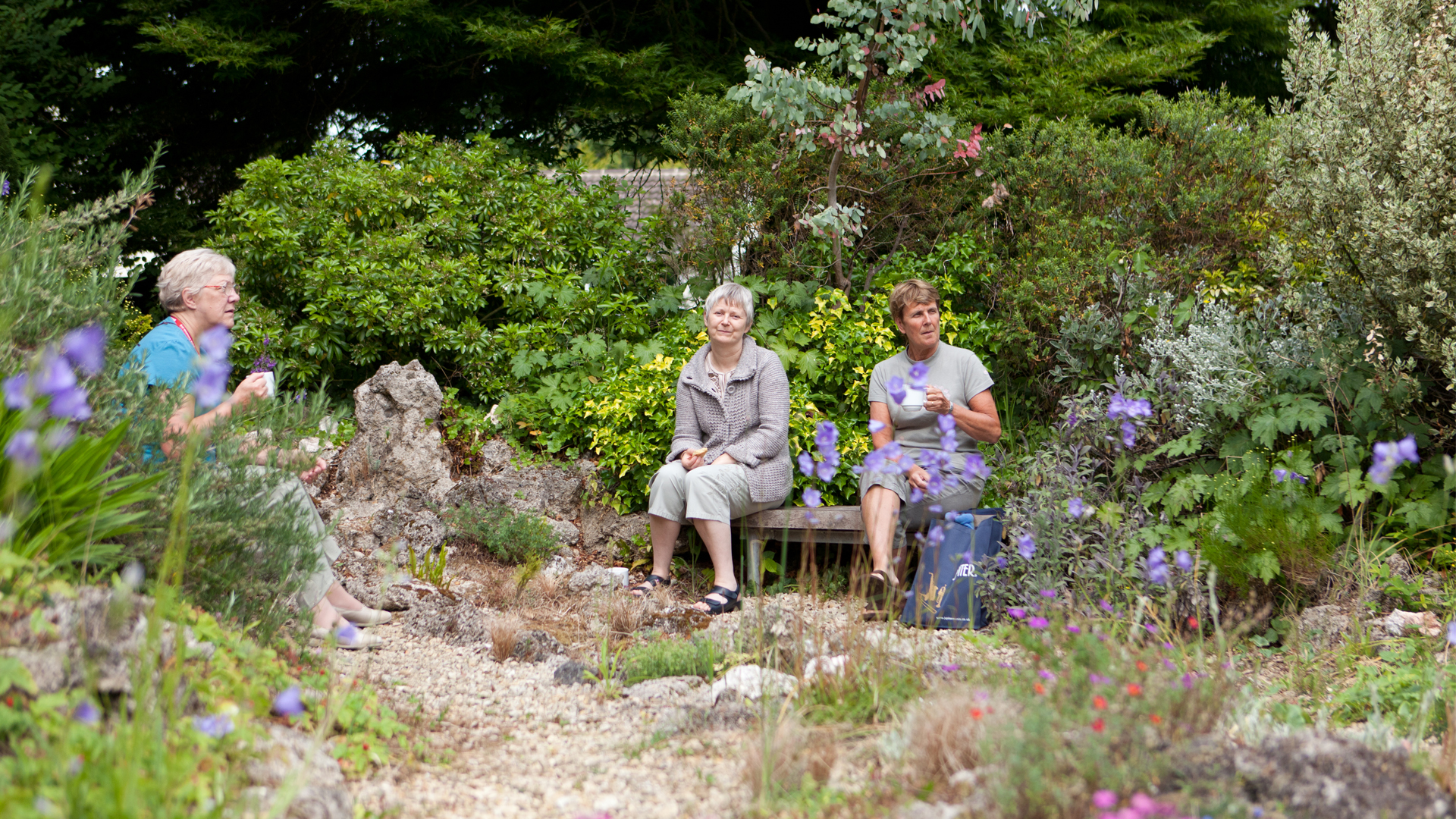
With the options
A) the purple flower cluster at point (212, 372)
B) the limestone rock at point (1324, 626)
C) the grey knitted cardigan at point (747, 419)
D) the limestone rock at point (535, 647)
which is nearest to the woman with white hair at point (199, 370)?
the limestone rock at point (535, 647)

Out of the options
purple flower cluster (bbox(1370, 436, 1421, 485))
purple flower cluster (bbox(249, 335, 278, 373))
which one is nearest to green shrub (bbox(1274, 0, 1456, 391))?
purple flower cluster (bbox(1370, 436, 1421, 485))

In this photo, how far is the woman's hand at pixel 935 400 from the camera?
374 centimetres

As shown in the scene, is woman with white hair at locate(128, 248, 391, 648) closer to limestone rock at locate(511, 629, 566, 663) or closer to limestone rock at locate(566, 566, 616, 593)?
limestone rock at locate(511, 629, 566, 663)

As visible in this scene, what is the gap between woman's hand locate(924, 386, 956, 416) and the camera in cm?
374

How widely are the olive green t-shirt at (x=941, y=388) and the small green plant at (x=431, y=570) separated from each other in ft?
6.80

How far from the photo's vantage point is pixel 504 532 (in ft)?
14.8

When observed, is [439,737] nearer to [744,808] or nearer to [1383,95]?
[744,808]

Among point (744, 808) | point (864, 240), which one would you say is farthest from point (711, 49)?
point (744, 808)

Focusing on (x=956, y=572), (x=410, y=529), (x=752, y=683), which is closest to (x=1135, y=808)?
(x=752, y=683)

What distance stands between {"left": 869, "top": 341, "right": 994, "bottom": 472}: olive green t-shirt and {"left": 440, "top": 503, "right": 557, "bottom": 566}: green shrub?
5.59ft

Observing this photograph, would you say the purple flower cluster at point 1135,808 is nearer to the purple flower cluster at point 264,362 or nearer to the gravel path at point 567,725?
the gravel path at point 567,725

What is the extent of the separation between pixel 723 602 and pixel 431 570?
4.39 feet

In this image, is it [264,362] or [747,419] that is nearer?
[747,419]

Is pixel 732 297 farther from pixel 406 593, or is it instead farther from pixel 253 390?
pixel 253 390
